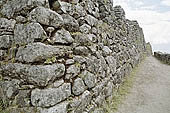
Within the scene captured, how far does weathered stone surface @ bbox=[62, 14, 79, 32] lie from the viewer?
3.15m

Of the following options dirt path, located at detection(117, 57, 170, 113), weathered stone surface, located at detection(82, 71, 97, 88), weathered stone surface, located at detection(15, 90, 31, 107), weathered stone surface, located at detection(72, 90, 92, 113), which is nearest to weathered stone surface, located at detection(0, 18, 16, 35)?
weathered stone surface, located at detection(15, 90, 31, 107)

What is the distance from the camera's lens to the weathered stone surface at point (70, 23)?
10.3ft

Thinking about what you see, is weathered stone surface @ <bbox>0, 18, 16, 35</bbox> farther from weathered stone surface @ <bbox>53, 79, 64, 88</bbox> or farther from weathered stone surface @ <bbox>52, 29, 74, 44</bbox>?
weathered stone surface @ <bbox>53, 79, 64, 88</bbox>

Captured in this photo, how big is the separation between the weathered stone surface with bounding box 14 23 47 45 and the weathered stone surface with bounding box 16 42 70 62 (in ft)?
0.31

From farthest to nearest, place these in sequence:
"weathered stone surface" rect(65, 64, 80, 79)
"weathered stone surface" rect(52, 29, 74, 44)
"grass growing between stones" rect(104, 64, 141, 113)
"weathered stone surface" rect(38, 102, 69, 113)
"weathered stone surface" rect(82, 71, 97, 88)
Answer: "grass growing between stones" rect(104, 64, 141, 113), "weathered stone surface" rect(82, 71, 97, 88), "weathered stone surface" rect(65, 64, 80, 79), "weathered stone surface" rect(52, 29, 74, 44), "weathered stone surface" rect(38, 102, 69, 113)

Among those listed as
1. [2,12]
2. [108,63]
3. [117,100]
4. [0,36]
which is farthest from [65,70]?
[117,100]

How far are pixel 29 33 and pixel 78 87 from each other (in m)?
1.25

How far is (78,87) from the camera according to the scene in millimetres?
3197

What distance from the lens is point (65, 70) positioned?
2.97 m

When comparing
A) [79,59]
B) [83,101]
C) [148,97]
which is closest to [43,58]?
[79,59]

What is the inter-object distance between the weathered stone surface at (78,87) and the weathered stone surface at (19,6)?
139 cm

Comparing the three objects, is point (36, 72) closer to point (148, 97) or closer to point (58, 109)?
point (58, 109)

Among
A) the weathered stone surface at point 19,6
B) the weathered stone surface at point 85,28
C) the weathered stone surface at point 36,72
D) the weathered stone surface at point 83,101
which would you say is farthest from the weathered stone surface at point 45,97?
the weathered stone surface at point 85,28

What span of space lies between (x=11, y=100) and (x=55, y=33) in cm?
123
